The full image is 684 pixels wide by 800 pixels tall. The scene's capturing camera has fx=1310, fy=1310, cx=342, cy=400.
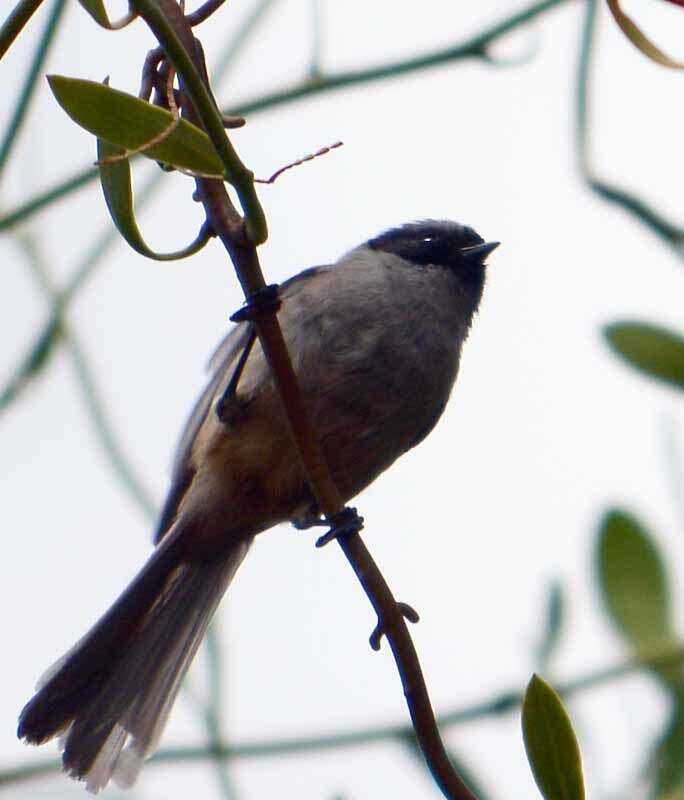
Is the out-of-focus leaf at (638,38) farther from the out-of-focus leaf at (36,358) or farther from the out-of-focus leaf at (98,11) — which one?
the out-of-focus leaf at (36,358)

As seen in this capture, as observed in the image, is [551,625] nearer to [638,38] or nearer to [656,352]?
[656,352]

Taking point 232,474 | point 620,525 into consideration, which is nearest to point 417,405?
point 232,474

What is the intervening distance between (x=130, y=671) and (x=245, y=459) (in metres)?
0.62

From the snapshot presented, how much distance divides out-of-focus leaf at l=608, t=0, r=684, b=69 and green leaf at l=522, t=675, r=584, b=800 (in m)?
0.73

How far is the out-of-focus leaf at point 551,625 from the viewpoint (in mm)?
2383

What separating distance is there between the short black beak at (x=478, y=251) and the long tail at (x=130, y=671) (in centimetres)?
111

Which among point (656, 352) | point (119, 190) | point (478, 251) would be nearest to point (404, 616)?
point (656, 352)

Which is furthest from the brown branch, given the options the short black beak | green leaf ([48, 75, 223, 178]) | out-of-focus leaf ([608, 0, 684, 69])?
the short black beak

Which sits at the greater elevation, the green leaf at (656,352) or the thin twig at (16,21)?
the thin twig at (16,21)

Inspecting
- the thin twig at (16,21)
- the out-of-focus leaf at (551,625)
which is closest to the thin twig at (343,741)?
the out-of-focus leaf at (551,625)

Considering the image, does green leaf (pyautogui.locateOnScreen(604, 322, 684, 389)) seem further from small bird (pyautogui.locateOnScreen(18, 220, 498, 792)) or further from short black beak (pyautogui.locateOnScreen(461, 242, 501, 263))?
short black beak (pyautogui.locateOnScreen(461, 242, 501, 263))

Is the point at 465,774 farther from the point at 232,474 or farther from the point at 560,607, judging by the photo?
the point at 232,474

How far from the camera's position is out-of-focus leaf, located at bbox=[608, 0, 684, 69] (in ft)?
4.98

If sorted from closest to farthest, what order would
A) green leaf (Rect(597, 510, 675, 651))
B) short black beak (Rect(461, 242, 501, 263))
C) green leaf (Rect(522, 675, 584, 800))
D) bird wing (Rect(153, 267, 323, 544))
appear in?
green leaf (Rect(522, 675, 584, 800)) → green leaf (Rect(597, 510, 675, 651)) → bird wing (Rect(153, 267, 323, 544)) → short black beak (Rect(461, 242, 501, 263))
